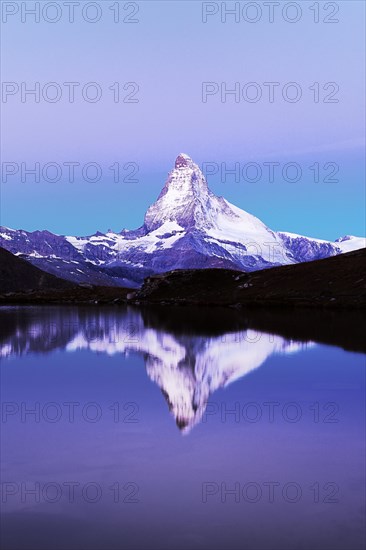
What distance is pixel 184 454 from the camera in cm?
2369

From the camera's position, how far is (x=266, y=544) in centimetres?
1579

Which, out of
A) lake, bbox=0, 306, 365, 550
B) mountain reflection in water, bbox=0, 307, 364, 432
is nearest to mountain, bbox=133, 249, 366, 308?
mountain reflection in water, bbox=0, 307, 364, 432

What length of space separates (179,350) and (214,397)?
24.1 meters

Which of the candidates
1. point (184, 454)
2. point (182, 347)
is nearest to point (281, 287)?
point (182, 347)

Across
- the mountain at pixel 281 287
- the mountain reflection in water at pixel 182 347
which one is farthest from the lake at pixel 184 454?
the mountain at pixel 281 287

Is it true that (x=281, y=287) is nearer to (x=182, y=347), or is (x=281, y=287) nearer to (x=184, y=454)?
(x=182, y=347)

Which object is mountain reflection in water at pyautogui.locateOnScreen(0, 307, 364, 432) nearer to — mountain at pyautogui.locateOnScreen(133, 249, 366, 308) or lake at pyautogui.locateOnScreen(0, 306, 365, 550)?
lake at pyautogui.locateOnScreen(0, 306, 365, 550)

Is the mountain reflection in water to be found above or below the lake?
above

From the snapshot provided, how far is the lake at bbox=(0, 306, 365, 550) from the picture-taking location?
1672cm

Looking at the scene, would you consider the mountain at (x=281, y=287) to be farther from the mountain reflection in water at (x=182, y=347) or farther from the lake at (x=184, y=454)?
the lake at (x=184, y=454)

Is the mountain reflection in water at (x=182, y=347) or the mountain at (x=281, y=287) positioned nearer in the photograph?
the mountain reflection in water at (x=182, y=347)

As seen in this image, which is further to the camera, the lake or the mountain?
the mountain

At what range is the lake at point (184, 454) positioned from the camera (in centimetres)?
1672

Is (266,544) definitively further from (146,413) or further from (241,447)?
(146,413)
